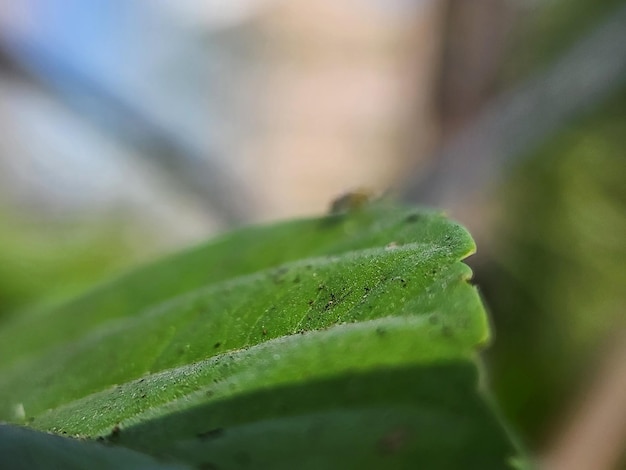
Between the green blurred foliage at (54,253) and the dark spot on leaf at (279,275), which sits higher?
the green blurred foliage at (54,253)

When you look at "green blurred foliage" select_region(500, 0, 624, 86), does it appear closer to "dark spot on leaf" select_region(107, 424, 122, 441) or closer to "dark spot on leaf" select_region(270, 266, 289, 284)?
"dark spot on leaf" select_region(270, 266, 289, 284)

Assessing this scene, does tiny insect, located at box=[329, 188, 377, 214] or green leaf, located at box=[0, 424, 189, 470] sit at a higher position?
tiny insect, located at box=[329, 188, 377, 214]

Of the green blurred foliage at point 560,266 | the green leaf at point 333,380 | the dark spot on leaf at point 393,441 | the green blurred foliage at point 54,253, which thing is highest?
the green blurred foliage at point 54,253

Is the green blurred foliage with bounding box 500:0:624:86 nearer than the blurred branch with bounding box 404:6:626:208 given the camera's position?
No

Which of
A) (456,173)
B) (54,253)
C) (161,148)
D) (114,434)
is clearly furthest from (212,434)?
(161,148)

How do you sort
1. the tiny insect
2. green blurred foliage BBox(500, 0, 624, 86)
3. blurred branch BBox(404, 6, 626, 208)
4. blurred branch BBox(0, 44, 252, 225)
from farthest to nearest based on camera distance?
1. green blurred foliage BBox(500, 0, 624, 86)
2. blurred branch BBox(0, 44, 252, 225)
3. blurred branch BBox(404, 6, 626, 208)
4. the tiny insect

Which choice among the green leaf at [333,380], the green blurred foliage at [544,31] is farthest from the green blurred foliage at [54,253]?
the green blurred foliage at [544,31]

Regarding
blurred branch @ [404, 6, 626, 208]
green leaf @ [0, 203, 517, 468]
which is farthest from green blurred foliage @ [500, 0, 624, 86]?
green leaf @ [0, 203, 517, 468]

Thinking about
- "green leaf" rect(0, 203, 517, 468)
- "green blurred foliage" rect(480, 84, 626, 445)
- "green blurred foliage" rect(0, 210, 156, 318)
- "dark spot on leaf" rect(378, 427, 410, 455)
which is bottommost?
"dark spot on leaf" rect(378, 427, 410, 455)

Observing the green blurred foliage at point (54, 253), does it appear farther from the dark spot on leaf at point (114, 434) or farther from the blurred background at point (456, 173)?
the dark spot on leaf at point (114, 434)
